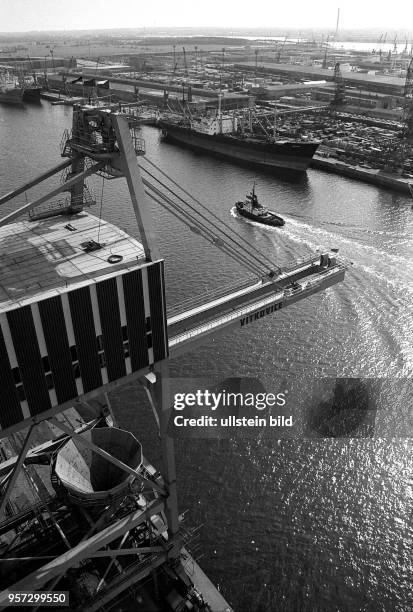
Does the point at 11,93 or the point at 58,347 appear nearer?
the point at 58,347

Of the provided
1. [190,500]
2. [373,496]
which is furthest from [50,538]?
[373,496]

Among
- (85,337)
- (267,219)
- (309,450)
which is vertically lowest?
(309,450)

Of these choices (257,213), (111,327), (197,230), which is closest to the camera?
(111,327)

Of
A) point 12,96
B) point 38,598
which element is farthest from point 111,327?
point 12,96

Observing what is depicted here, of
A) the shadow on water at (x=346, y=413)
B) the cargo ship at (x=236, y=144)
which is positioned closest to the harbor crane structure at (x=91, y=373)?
the shadow on water at (x=346, y=413)

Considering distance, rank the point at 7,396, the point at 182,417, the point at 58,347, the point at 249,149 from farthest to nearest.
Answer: the point at 249,149
the point at 182,417
the point at 58,347
the point at 7,396

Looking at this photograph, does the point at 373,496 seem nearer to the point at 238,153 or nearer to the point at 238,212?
the point at 238,212

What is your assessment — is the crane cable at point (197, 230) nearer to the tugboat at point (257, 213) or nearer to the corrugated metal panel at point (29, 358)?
the corrugated metal panel at point (29, 358)

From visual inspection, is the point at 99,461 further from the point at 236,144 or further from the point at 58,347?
the point at 236,144
